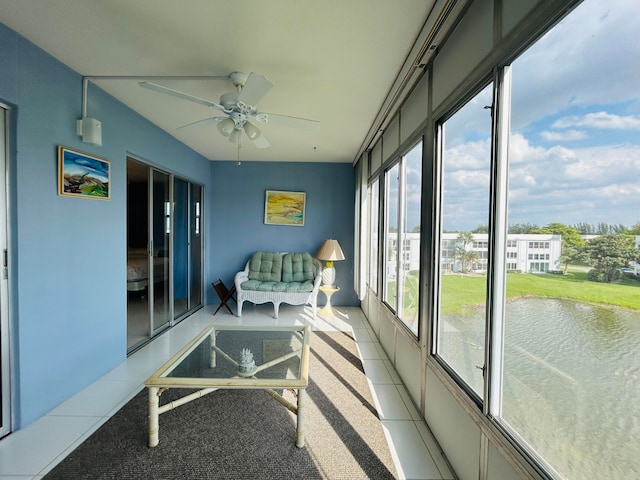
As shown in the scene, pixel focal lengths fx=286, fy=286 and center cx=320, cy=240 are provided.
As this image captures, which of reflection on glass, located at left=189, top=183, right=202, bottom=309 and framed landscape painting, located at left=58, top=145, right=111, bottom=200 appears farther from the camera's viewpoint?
reflection on glass, located at left=189, top=183, right=202, bottom=309

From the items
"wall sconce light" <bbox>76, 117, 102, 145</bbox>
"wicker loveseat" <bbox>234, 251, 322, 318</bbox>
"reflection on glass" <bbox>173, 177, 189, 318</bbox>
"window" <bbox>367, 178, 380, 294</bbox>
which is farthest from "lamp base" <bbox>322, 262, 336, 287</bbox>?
"wall sconce light" <bbox>76, 117, 102, 145</bbox>

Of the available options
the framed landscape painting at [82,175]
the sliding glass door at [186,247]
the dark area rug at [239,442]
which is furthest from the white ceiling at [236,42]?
the dark area rug at [239,442]

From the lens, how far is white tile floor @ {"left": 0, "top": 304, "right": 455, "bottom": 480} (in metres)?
1.61

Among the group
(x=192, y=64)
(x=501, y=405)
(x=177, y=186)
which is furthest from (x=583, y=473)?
(x=177, y=186)

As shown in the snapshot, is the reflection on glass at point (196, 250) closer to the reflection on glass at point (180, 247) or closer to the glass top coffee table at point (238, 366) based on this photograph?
the reflection on glass at point (180, 247)

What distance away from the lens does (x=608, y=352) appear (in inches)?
31.9

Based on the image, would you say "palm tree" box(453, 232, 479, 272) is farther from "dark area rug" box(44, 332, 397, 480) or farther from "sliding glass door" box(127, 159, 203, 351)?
"sliding glass door" box(127, 159, 203, 351)

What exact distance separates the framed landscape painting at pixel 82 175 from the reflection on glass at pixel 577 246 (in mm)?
2959

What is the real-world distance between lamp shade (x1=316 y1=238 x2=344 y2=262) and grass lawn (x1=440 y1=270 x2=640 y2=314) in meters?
2.96

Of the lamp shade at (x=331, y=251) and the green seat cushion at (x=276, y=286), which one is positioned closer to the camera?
the green seat cushion at (x=276, y=286)

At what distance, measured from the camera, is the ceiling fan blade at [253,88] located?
1.73m

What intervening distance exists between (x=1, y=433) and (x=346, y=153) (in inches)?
176

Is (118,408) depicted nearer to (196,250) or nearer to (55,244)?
(55,244)

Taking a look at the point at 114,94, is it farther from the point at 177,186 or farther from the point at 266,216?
the point at 266,216
